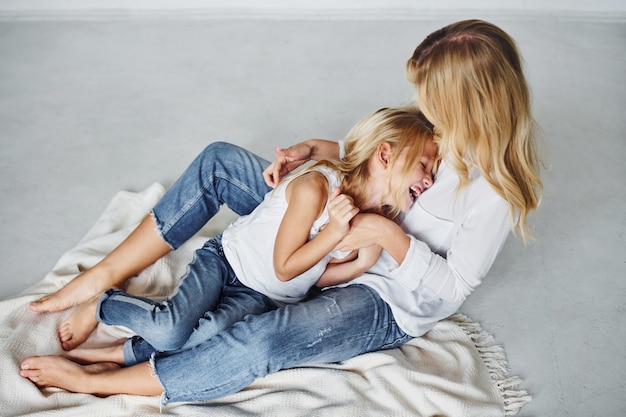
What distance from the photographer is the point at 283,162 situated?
6.14ft

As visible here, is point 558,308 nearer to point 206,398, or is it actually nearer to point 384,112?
point 384,112

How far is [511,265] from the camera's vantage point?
2.22m

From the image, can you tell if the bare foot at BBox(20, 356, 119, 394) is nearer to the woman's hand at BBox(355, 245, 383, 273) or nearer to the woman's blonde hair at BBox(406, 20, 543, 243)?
the woman's hand at BBox(355, 245, 383, 273)

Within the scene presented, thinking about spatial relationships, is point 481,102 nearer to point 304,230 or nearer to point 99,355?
point 304,230

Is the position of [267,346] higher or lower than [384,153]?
lower

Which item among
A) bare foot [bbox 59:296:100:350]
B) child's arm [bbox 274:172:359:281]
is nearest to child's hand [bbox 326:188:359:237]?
child's arm [bbox 274:172:359:281]

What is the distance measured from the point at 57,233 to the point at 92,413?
2.79ft

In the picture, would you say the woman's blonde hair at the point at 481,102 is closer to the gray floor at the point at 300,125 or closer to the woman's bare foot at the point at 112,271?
the gray floor at the point at 300,125

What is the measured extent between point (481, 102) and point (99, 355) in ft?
3.87

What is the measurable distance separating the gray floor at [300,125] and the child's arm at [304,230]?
668mm

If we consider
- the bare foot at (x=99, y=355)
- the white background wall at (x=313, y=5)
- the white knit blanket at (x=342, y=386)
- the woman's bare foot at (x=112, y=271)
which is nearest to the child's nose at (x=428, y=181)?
the white knit blanket at (x=342, y=386)

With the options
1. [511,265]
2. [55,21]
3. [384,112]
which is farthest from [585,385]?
[55,21]

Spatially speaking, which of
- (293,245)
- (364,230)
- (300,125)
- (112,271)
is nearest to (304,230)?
(293,245)

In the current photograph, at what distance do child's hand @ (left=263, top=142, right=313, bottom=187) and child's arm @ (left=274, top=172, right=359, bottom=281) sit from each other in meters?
0.18
